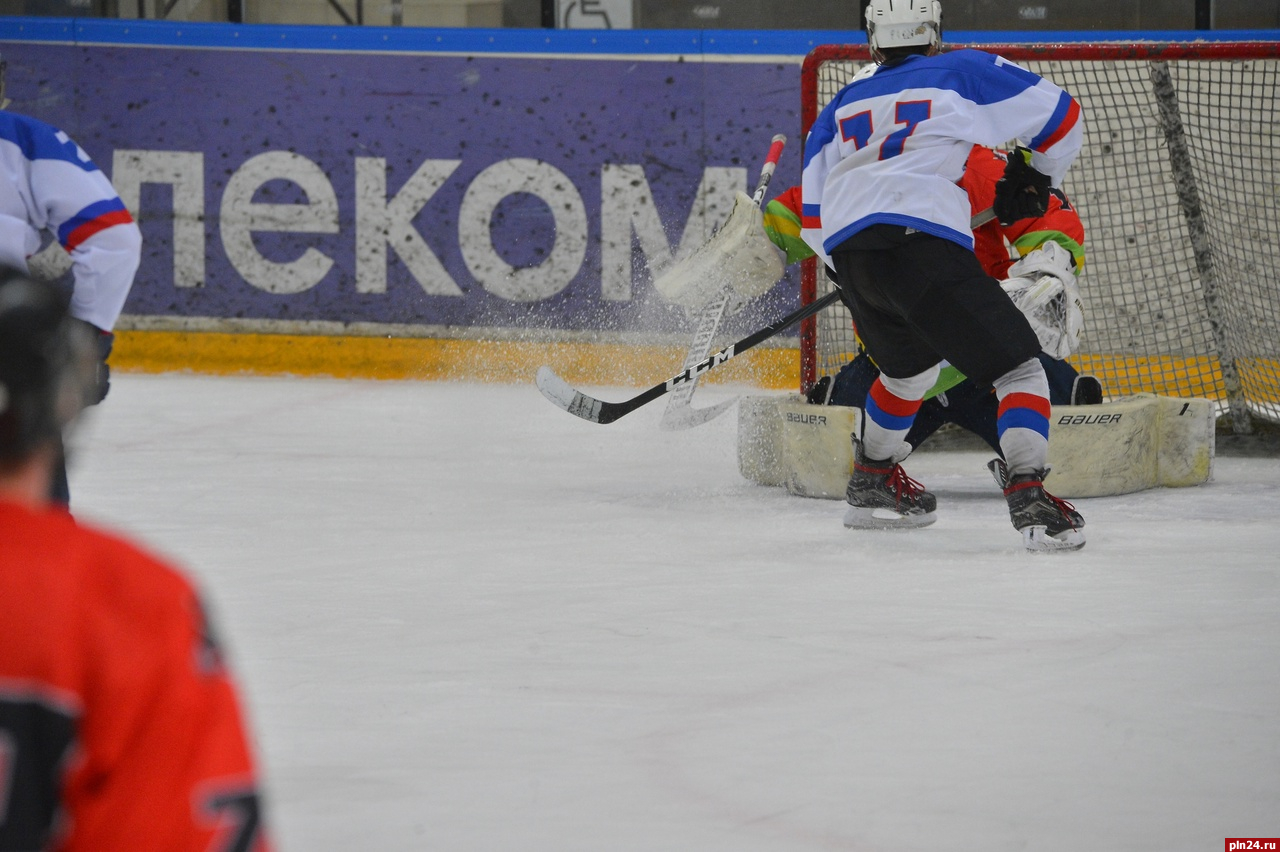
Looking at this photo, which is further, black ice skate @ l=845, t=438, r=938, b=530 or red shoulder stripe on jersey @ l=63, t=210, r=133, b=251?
black ice skate @ l=845, t=438, r=938, b=530

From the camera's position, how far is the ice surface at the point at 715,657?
5.16 feet

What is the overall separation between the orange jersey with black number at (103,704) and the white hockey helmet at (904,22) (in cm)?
259

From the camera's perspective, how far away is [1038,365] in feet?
10.1

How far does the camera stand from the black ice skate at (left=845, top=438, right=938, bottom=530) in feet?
10.9

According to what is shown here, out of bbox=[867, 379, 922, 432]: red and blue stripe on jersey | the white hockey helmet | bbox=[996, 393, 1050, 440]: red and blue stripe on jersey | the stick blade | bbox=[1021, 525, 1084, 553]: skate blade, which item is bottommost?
bbox=[1021, 525, 1084, 553]: skate blade

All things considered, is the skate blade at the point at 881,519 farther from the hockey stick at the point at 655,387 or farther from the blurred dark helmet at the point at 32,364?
the blurred dark helmet at the point at 32,364

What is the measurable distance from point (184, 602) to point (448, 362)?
554 cm

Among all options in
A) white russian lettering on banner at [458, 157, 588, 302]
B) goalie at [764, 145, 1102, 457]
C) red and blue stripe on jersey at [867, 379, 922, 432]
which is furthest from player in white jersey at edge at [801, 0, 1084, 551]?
white russian lettering on banner at [458, 157, 588, 302]

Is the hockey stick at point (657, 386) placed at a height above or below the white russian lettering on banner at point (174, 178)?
below

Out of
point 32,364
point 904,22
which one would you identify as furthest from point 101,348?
point 904,22

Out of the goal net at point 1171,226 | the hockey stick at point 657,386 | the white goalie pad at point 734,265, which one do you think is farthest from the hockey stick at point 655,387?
the goal net at point 1171,226

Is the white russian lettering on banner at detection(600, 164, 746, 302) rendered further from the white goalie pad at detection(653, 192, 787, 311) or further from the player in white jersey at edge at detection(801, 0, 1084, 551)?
the player in white jersey at edge at detection(801, 0, 1084, 551)

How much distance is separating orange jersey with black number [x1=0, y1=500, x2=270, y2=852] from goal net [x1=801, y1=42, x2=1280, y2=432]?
3504 mm

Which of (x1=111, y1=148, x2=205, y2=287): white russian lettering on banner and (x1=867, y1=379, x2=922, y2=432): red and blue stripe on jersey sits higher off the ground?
(x1=111, y1=148, x2=205, y2=287): white russian lettering on banner
